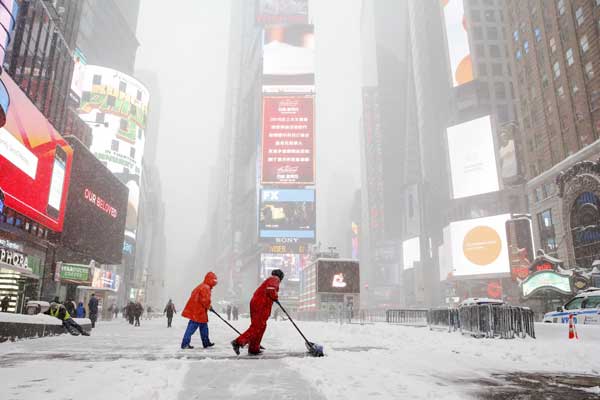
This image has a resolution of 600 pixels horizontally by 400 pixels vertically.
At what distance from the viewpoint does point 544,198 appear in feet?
159

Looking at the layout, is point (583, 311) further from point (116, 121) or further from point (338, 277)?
point (116, 121)

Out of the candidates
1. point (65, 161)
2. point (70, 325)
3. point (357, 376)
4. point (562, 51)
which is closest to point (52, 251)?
point (65, 161)

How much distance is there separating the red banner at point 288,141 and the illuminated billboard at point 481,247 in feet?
138

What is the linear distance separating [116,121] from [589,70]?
58.8 metres

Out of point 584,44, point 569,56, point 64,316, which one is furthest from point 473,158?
point 64,316

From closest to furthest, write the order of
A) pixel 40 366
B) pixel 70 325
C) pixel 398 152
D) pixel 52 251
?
pixel 40 366 → pixel 70 325 → pixel 52 251 → pixel 398 152

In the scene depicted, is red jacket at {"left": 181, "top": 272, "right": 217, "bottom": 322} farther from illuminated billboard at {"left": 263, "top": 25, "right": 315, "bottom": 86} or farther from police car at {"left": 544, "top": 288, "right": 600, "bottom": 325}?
illuminated billboard at {"left": 263, "top": 25, "right": 315, "bottom": 86}

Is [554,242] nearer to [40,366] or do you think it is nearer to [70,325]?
[70,325]

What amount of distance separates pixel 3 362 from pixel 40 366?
2.78ft

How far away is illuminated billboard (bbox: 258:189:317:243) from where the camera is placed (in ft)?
335

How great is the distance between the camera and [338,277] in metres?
62.0

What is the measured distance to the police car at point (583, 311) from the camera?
15.7 m

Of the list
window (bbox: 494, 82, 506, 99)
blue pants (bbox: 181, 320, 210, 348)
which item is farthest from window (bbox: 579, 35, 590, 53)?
blue pants (bbox: 181, 320, 210, 348)

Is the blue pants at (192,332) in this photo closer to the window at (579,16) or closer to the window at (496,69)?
the window at (579,16)
